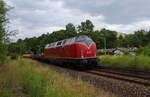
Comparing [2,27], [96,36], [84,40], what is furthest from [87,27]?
[2,27]

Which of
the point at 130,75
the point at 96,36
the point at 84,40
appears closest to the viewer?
the point at 130,75

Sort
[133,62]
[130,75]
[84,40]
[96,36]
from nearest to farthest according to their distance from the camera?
1. [130,75]
2. [133,62]
3. [84,40]
4. [96,36]

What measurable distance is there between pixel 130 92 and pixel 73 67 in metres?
12.9

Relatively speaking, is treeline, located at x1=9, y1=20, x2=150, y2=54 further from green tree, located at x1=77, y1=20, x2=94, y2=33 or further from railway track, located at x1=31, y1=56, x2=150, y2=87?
railway track, located at x1=31, y1=56, x2=150, y2=87

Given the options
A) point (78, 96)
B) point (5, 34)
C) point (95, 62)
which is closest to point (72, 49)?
point (95, 62)

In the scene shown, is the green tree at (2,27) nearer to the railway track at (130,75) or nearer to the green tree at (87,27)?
the railway track at (130,75)

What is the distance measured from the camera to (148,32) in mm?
64500

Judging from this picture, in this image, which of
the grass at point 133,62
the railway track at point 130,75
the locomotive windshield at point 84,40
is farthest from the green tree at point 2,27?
the grass at point 133,62

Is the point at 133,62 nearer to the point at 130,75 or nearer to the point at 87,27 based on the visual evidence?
the point at 130,75

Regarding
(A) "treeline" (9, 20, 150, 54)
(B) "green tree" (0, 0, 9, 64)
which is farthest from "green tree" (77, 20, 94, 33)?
(B) "green tree" (0, 0, 9, 64)

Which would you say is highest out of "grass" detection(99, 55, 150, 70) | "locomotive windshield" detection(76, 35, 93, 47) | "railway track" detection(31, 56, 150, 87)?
"locomotive windshield" detection(76, 35, 93, 47)

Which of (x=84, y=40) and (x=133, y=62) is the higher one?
(x=84, y=40)

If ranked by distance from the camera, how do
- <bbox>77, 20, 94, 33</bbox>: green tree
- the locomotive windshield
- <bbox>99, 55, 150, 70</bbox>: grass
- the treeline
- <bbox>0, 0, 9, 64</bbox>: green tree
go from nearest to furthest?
1. <bbox>0, 0, 9, 64</bbox>: green tree
2. <bbox>99, 55, 150, 70</bbox>: grass
3. the locomotive windshield
4. the treeline
5. <bbox>77, 20, 94, 33</bbox>: green tree

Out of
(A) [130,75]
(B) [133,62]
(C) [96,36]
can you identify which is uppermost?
(C) [96,36]
